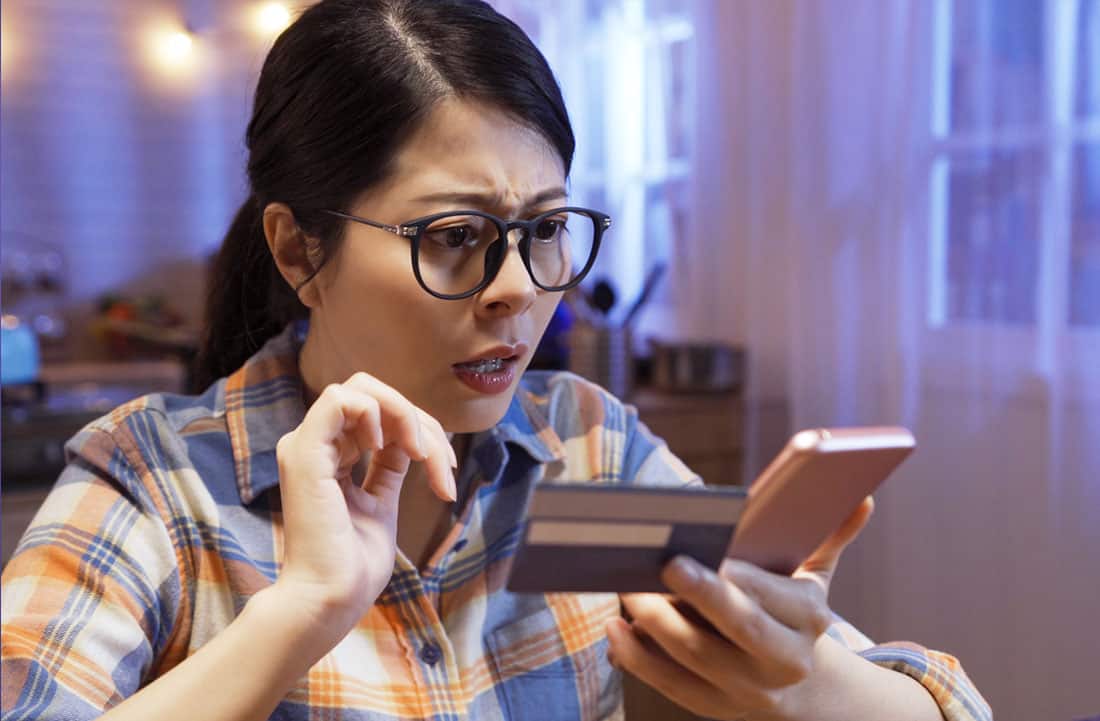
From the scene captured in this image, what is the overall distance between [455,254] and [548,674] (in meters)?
0.37

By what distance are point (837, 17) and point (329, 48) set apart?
1426mm

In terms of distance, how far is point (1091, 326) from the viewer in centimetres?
168

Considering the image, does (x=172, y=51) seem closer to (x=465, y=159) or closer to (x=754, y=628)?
(x=465, y=159)

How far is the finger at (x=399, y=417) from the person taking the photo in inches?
28.9

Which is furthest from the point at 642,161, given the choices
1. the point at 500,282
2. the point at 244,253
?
the point at 500,282

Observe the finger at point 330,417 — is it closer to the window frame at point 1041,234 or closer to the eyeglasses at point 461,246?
the eyeglasses at point 461,246

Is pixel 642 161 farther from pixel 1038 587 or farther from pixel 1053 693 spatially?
pixel 1053 693

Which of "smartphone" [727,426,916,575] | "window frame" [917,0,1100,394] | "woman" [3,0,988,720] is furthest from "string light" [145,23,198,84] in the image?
"smartphone" [727,426,916,575]

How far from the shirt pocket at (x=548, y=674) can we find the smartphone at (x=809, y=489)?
39 cm

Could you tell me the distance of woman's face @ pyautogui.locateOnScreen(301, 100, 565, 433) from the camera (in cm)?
87

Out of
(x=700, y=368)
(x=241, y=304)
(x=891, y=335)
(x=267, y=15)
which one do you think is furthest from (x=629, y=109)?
(x=241, y=304)

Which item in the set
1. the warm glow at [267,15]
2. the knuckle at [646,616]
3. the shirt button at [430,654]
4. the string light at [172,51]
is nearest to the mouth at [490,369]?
the shirt button at [430,654]

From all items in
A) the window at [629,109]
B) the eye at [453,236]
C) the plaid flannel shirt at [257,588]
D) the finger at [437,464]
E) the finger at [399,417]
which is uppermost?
the window at [629,109]

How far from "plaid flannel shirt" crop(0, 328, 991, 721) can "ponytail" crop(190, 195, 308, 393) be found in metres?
0.06
